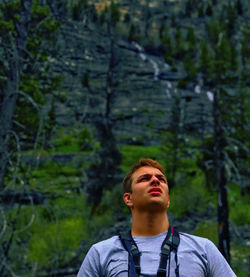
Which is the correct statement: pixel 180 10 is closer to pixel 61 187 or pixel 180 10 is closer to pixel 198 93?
pixel 198 93

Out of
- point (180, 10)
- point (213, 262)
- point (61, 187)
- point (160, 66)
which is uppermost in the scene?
point (180, 10)

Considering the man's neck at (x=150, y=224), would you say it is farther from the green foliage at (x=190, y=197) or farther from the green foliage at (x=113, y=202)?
the green foliage at (x=190, y=197)

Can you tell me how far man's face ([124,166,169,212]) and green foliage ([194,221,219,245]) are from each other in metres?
27.6

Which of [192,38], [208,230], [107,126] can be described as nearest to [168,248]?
[208,230]

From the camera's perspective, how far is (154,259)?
2135 mm

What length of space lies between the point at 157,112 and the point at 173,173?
2410cm

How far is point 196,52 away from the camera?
85.3m

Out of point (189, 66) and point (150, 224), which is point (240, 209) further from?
point (189, 66)

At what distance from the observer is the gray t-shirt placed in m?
2.11

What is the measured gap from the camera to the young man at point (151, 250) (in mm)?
2100

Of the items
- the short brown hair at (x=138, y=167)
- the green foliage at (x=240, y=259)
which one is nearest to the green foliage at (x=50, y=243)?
the green foliage at (x=240, y=259)

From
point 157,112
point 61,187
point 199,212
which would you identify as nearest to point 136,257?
point 199,212

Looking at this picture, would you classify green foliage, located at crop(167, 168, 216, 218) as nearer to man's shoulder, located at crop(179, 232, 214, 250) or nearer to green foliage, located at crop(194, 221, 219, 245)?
green foliage, located at crop(194, 221, 219, 245)

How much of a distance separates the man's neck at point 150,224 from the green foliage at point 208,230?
1087 inches
